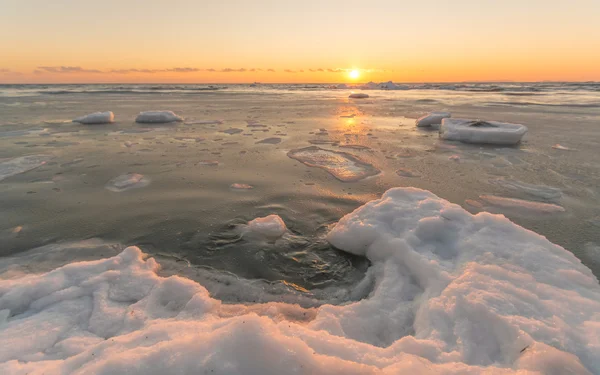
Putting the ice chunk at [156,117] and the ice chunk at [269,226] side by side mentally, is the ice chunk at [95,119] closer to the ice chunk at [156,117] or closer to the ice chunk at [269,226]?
the ice chunk at [156,117]

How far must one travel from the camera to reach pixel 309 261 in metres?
2.86

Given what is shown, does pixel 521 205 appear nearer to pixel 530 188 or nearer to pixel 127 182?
pixel 530 188

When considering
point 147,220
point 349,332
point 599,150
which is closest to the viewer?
point 349,332

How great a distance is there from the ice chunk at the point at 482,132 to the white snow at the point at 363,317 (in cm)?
548

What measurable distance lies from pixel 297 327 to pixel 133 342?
3.06ft

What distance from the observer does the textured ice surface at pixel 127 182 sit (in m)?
4.61

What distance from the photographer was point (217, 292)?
2.44 m

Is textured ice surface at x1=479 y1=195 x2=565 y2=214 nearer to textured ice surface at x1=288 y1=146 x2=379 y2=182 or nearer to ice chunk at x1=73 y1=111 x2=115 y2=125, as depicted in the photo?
textured ice surface at x1=288 y1=146 x2=379 y2=182

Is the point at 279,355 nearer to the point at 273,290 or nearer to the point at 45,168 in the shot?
the point at 273,290

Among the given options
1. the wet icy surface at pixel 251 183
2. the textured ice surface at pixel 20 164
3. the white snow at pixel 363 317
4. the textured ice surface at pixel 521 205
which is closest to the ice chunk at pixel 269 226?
the wet icy surface at pixel 251 183

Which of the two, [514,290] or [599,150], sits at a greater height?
[599,150]

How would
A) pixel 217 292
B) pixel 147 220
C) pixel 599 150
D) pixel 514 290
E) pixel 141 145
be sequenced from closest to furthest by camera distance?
1. pixel 514 290
2. pixel 217 292
3. pixel 147 220
4. pixel 599 150
5. pixel 141 145

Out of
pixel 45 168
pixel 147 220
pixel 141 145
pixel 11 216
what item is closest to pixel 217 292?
pixel 147 220

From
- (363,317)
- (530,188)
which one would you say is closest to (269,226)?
(363,317)
